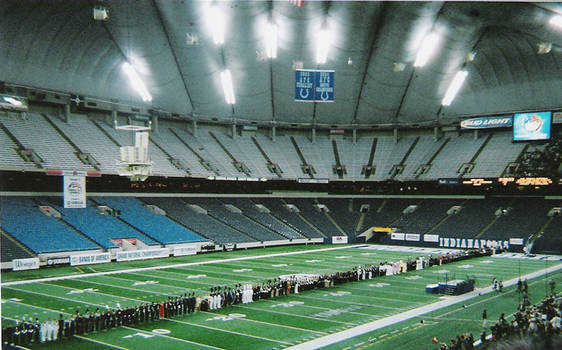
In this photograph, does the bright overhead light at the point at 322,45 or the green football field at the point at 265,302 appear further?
the bright overhead light at the point at 322,45

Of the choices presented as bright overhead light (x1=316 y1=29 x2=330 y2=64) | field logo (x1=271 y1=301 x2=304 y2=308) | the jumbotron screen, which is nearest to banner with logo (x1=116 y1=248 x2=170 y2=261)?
field logo (x1=271 y1=301 x2=304 y2=308)

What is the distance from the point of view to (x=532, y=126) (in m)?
45.9

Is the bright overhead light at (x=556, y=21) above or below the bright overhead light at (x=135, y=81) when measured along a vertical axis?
above

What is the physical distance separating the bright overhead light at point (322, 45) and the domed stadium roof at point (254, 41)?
0.60ft

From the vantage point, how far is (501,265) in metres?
37.0

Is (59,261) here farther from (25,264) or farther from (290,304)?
(290,304)

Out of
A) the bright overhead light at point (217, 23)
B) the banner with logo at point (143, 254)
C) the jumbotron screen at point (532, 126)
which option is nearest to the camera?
the banner with logo at point (143, 254)

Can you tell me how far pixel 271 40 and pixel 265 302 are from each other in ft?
86.2

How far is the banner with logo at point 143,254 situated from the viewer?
38.0 m

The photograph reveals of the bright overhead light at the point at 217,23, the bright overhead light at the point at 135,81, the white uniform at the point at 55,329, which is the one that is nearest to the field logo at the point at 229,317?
the white uniform at the point at 55,329

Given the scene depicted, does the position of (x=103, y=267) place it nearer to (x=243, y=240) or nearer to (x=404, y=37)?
(x=243, y=240)

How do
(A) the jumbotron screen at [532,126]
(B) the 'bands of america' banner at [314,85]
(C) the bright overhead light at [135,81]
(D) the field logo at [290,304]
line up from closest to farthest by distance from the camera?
(D) the field logo at [290,304], (B) the 'bands of america' banner at [314,85], (A) the jumbotron screen at [532,126], (C) the bright overhead light at [135,81]

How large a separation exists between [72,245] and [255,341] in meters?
23.4

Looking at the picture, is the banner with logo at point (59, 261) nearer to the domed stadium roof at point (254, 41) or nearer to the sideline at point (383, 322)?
the domed stadium roof at point (254, 41)
